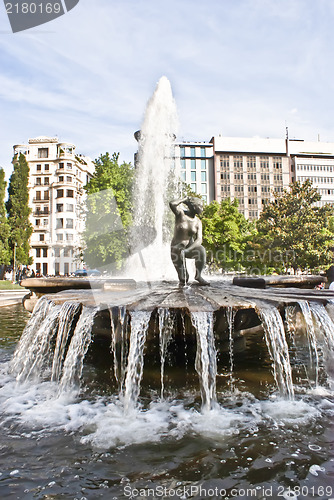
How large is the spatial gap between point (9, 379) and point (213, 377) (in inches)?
127

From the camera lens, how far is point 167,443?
3.70m

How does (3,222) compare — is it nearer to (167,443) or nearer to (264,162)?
(167,443)

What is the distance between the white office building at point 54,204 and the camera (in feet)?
197

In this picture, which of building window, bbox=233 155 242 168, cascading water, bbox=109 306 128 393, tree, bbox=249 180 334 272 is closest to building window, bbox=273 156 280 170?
building window, bbox=233 155 242 168

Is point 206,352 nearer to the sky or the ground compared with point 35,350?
nearer to the sky

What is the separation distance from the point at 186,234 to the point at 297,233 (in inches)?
702

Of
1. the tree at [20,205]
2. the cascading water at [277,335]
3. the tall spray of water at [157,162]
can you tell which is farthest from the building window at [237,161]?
the cascading water at [277,335]

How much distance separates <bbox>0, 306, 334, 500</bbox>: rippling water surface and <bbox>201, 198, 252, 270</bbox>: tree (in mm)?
27630

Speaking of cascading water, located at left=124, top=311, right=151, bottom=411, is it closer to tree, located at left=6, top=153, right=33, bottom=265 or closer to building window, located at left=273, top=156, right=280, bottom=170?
tree, located at left=6, top=153, right=33, bottom=265

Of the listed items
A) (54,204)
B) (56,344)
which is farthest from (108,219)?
(54,204)

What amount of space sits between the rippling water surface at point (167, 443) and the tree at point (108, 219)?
2047 cm

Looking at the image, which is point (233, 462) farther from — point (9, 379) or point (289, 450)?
point (9, 379)

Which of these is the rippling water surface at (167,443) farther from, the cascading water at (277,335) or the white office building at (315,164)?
the white office building at (315,164)

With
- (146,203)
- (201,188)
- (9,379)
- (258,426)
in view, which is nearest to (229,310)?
(258,426)
